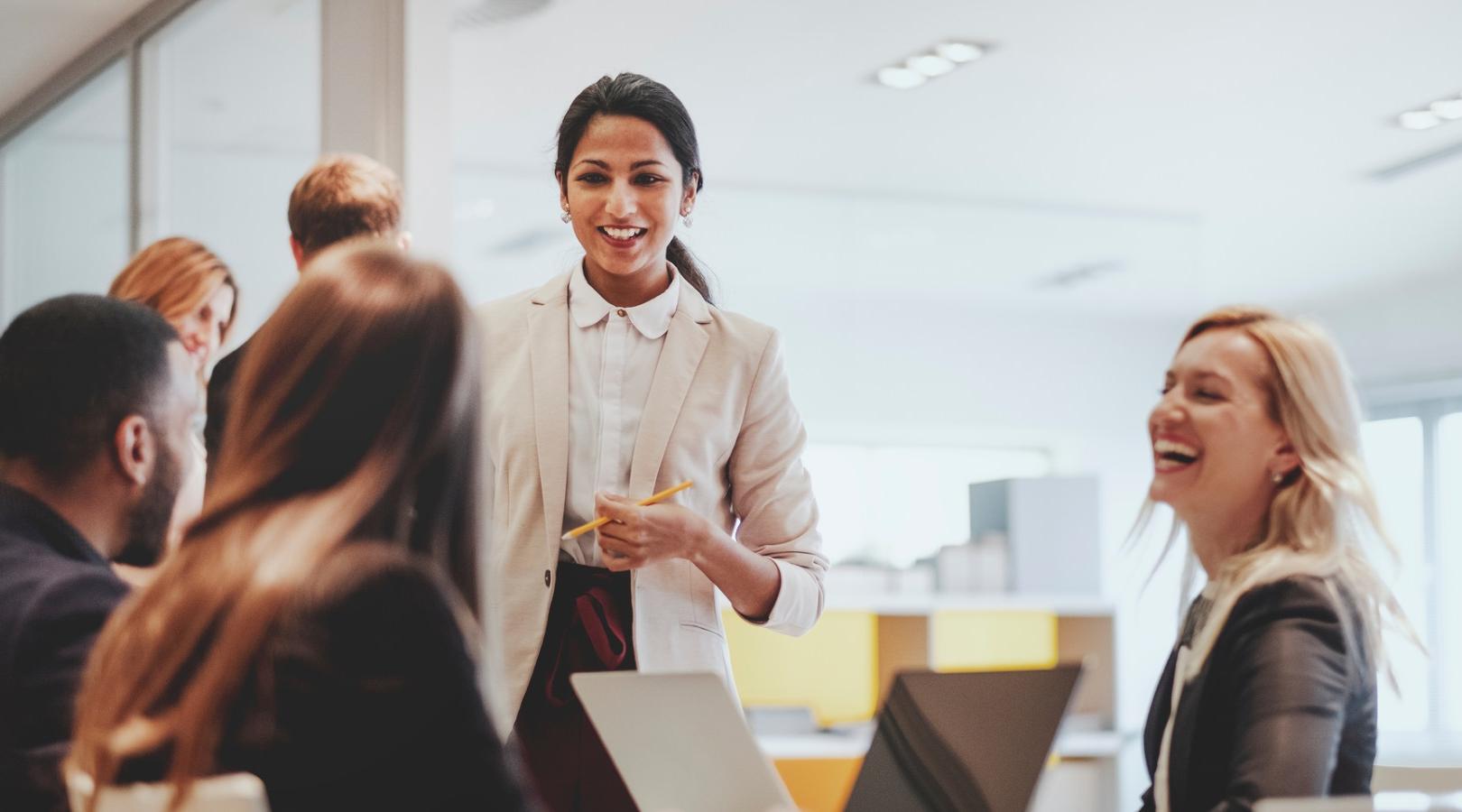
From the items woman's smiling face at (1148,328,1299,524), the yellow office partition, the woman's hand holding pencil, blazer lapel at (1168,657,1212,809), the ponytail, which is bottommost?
the yellow office partition

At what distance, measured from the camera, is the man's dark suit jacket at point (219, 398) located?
6.77ft

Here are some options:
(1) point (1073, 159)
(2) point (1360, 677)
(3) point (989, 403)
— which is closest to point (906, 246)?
(1) point (1073, 159)

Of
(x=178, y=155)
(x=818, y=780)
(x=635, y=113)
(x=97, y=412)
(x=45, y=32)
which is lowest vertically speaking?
(x=818, y=780)

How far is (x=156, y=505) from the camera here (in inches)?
65.9

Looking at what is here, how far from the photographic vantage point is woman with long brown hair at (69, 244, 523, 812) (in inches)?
45.0

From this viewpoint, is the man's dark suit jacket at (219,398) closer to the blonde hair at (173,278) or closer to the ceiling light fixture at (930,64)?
the blonde hair at (173,278)

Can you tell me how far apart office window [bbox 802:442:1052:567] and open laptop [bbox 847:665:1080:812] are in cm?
468

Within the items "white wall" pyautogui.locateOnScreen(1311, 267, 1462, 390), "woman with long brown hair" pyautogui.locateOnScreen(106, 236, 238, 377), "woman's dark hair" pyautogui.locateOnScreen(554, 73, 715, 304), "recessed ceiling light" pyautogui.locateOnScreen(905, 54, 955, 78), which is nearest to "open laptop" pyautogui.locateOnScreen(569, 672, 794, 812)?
"woman's dark hair" pyautogui.locateOnScreen(554, 73, 715, 304)

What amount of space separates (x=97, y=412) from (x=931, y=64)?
3.94 m

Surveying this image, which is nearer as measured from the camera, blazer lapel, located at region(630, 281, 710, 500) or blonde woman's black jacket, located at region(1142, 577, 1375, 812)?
blonde woman's black jacket, located at region(1142, 577, 1375, 812)

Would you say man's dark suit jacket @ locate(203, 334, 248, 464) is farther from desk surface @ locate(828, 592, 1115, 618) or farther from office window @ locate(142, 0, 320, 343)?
desk surface @ locate(828, 592, 1115, 618)

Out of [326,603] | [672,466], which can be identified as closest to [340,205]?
A: [672,466]

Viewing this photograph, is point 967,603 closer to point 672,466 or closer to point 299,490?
point 672,466

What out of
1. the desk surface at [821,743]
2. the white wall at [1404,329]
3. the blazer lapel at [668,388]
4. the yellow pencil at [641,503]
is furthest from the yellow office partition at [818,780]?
the white wall at [1404,329]
